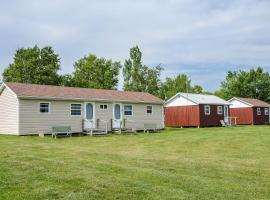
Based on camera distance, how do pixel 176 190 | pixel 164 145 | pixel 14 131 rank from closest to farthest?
1. pixel 176 190
2. pixel 164 145
3. pixel 14 131

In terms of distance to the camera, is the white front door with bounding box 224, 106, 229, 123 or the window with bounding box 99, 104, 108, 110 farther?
the white front door with bounding box 224, 106, 229, 123

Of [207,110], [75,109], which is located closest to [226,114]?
[207,110]

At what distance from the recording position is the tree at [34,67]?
59281 millimetres

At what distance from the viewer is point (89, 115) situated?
31.0 metres

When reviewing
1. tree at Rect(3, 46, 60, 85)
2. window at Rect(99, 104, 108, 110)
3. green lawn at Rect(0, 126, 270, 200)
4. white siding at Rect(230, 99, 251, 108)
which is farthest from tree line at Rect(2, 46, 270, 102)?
green lawn at Rect(0, 126, 270, 200)

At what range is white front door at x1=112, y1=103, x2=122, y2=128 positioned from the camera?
32.8 metres

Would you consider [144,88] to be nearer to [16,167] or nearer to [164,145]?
[164,145]

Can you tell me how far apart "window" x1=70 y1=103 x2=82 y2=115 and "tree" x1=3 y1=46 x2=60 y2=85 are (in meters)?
29.8

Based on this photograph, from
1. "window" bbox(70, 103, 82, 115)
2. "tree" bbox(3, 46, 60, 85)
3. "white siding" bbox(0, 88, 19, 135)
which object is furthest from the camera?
"tree" bbox(3, 46, 60, 85)

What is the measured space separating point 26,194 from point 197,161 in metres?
7.53

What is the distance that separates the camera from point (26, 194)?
8133mm

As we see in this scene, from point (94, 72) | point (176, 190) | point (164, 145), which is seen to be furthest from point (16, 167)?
point (94, 72)

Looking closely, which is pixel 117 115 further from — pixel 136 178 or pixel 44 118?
pixel 136 178

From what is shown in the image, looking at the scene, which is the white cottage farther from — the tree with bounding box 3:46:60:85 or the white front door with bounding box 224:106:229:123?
the tree with bounding box 3:46:60:85
